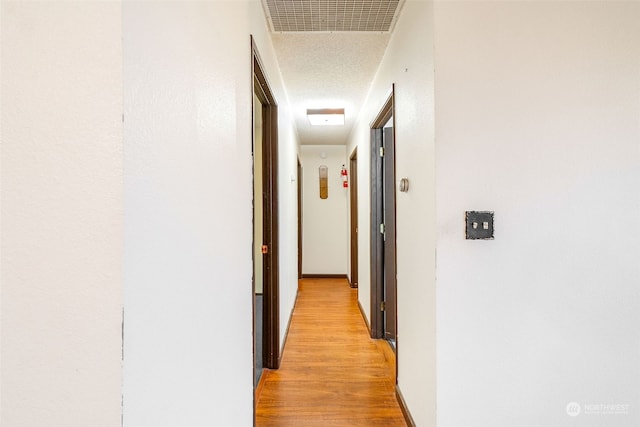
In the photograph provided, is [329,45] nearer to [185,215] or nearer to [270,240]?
[270,240]

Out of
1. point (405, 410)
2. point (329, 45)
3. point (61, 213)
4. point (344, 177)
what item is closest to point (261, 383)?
point (405, 410)

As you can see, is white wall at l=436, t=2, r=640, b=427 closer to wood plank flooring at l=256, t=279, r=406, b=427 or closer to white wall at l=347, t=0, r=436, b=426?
white wall at l=347, t=0, r=436, b=426

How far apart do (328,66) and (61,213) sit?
2.59 meters

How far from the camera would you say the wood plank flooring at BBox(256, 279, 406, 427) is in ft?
6.62

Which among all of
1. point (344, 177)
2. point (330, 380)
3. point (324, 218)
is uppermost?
point (344, 177)

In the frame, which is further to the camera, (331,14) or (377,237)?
(377,237)

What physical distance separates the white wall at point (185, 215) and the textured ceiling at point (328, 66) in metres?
1.03

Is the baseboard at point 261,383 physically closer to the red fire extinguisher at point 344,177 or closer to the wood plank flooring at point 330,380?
the wood plank flooring at point 330,380

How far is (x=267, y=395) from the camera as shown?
2242mm

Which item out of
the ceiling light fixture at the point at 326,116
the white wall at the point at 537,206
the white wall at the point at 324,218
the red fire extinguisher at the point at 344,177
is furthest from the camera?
the white wall at the point at 324,218

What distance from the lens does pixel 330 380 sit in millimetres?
2426

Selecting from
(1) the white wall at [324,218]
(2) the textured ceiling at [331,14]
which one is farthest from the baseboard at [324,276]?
(2) the textured ceiling at [331,14]

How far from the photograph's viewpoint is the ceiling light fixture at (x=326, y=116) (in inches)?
155

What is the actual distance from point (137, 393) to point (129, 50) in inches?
25.2
